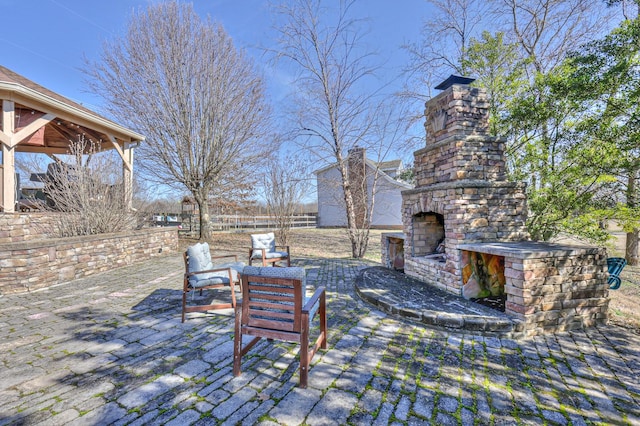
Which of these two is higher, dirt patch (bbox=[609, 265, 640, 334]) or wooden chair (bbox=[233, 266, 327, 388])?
wooden chair (bbox=[233, 266, 327, 388])

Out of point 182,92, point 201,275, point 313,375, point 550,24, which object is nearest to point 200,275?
point 201,275

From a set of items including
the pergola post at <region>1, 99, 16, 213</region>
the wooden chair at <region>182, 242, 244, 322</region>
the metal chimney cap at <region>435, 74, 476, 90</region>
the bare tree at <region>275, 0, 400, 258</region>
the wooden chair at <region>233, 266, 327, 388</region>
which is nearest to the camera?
the wooden chair at <region>233, 266, 327, 388</region>

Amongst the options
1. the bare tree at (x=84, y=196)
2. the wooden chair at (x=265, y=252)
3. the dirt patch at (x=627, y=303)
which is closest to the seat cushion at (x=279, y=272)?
the wooden chair at (x=265, y=252)

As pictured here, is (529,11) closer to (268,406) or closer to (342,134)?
(342,134)

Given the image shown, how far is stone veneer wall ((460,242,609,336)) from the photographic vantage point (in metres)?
3.01

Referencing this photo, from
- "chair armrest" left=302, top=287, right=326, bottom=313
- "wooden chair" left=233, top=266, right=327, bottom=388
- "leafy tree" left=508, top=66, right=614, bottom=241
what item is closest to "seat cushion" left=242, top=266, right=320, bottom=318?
"wooden chair" left=233, top=266, right=327, bottom=388

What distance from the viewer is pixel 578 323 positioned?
3152mm

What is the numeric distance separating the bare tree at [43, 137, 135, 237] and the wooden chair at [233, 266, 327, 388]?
20.1 ft

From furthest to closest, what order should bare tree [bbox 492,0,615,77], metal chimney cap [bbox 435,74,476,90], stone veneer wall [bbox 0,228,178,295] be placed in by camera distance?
1. bare tree [bbox 492,0,615,77]
2. stone veneer wall [bbox 0,228,178,295]
3. metal chimney cap [bbox 435,74,476,90]

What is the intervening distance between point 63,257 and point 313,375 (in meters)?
5.78

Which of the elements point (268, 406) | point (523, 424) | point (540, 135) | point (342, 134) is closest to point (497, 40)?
point (540, 135)

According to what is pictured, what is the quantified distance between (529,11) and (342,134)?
558cm

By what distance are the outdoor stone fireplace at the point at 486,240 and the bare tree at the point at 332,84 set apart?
3766mm

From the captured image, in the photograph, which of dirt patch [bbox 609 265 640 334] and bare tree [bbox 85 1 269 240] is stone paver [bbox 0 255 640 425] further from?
bare tree [bbox 85 1 269 240]
